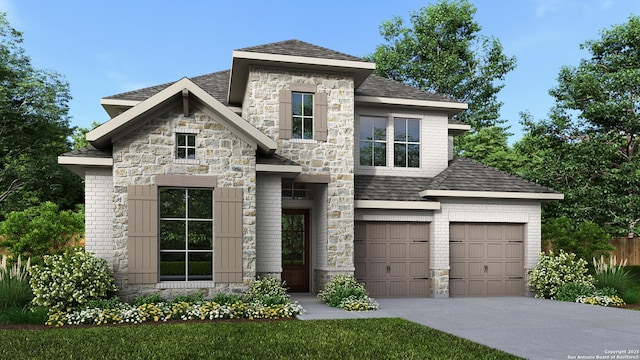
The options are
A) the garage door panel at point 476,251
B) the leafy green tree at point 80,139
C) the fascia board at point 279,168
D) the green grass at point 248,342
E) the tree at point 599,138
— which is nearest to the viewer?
the green grass at point 248,342

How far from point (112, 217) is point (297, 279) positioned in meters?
5.97

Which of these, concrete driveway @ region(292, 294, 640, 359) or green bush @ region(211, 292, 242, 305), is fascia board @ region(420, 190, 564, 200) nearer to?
concrete driveway @ region(292, 294, 640, 359)

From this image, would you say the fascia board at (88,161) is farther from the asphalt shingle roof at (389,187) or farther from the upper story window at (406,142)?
the upper story window at (406,142)

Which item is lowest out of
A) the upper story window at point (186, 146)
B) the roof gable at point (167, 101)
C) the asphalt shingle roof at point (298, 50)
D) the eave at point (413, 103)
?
the upper story window at point (186, 146)

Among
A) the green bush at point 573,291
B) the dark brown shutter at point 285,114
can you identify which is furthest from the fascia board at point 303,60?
the green bush at point 573,291

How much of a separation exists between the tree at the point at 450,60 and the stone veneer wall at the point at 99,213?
23680mm

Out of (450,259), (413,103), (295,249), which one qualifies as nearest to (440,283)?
(450,259)

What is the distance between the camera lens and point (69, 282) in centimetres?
1116

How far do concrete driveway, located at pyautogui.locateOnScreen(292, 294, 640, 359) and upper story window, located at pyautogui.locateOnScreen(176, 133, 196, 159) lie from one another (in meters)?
4.67

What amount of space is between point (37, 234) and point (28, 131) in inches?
652

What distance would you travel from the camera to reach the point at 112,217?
1258cm

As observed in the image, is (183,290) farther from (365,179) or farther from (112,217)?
(365,179)

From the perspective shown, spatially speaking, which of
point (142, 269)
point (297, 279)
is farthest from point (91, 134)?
point (297, 279)

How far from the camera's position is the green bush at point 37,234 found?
16870 millimetres
